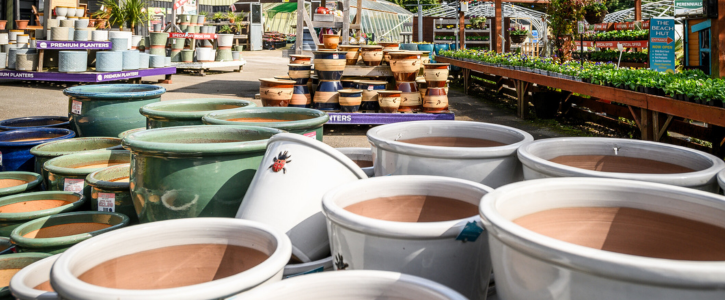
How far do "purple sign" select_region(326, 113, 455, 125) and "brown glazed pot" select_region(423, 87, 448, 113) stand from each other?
102mm

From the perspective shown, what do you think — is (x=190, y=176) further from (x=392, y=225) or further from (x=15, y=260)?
(x=392, y=225)

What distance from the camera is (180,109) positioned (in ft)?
10.8

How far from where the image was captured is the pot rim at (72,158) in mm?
2828

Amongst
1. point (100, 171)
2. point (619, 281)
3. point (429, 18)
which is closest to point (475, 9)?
point (429, 18)

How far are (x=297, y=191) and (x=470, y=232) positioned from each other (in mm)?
691

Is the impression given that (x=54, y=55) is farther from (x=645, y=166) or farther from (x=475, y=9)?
(x=475, y=9)

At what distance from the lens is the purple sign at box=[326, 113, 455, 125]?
673 centimetres

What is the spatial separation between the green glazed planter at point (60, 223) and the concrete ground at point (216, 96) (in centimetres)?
377

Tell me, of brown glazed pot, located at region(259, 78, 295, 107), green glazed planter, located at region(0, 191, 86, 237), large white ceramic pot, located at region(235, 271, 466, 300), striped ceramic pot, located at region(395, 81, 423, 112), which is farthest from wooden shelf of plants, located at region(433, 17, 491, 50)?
large white ceramic pot, located at region(235, 271, 466, 300)

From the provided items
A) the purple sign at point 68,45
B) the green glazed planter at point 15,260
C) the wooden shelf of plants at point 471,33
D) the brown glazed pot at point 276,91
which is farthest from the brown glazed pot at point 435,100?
the wooden shelf of plants at point 471,33

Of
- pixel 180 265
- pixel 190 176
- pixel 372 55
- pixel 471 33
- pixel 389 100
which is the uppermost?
pixel 471 33

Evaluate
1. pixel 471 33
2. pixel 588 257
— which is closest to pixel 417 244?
pixel 588 257

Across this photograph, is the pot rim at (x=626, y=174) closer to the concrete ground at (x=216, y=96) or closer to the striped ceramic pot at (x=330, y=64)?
the concrete ground at (x=216, y=96)

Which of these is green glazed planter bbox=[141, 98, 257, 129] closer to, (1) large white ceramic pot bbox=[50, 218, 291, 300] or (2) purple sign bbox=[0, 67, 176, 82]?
(1) large white ceramic pot bbox=[50, 218, 291, 300]
